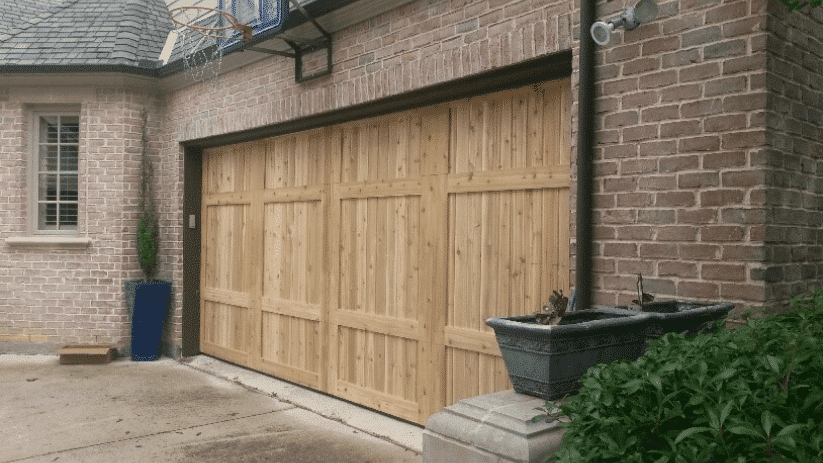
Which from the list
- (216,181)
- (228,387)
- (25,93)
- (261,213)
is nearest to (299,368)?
(228,387)

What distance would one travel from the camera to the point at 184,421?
5695mm

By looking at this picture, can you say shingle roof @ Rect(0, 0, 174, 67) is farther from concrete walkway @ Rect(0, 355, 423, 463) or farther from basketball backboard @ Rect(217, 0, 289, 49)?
concrete walkway @ Rect(0, 355, 423, 463)

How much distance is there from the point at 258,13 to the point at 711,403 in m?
5.37

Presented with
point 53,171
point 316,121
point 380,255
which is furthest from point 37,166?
point 380,255

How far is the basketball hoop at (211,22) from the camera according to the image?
5.93 metres

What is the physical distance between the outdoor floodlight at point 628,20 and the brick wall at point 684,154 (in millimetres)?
131

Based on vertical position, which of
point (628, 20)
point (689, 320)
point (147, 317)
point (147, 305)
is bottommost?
point (147, 317)

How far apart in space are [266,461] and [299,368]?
2.04 m

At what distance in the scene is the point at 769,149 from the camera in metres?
3.23

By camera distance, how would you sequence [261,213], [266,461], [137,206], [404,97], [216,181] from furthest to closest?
[137,206], [216,181], [261,213], [404,97], [266,461]

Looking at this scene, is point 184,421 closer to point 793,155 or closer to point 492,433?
point 492,433

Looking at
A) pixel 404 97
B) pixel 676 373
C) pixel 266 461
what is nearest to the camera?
pixel 676 373

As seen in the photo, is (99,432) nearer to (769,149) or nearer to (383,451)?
(383,451)

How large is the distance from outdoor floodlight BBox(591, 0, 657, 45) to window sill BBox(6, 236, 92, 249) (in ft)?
23.8
